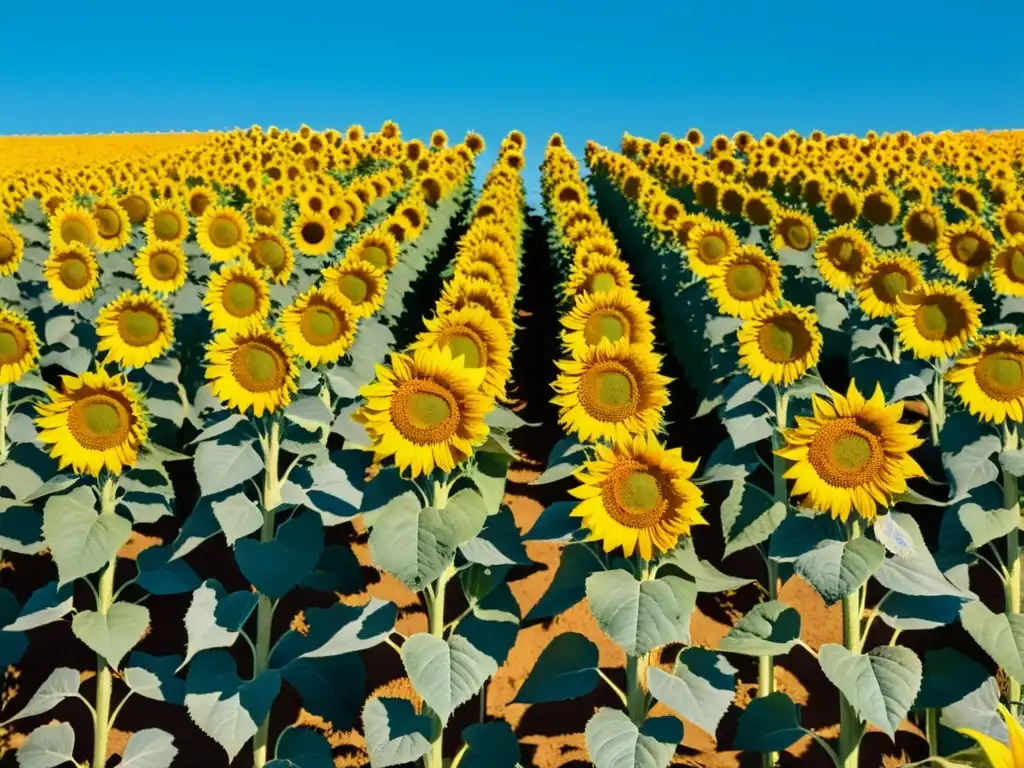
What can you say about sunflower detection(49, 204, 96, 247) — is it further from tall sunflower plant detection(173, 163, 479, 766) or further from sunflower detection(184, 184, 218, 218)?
tall sunflower plant detection(173, 163, 479, 766)

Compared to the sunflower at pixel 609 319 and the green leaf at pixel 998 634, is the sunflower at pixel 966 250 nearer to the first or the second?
the sunflower at pixel 609 319

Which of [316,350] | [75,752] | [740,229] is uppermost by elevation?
[740,229]

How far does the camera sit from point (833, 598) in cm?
285

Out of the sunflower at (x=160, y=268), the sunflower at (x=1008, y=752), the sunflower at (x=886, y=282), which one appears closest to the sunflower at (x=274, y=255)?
the sunflower at (x=160, y=268)

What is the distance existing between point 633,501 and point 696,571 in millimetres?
422

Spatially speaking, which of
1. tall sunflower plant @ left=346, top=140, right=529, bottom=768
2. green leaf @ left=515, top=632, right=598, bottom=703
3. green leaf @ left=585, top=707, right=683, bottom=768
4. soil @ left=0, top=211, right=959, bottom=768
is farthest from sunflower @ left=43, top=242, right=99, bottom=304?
green leaf @ left=585, top=707, right=683, bottom=768

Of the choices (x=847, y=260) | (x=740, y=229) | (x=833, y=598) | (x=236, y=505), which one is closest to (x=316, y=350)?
(x=236, y=505)

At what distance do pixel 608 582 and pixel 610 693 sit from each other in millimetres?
2086

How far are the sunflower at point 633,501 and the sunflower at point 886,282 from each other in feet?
11.3

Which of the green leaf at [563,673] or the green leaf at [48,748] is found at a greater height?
the green leaf at [563,673]

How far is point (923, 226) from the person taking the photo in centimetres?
767

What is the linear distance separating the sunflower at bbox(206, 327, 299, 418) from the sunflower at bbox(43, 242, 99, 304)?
11.9 ft

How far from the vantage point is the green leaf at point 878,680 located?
9.20 ft

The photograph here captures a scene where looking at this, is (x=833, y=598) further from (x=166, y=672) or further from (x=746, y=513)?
(x=166, y=672)
